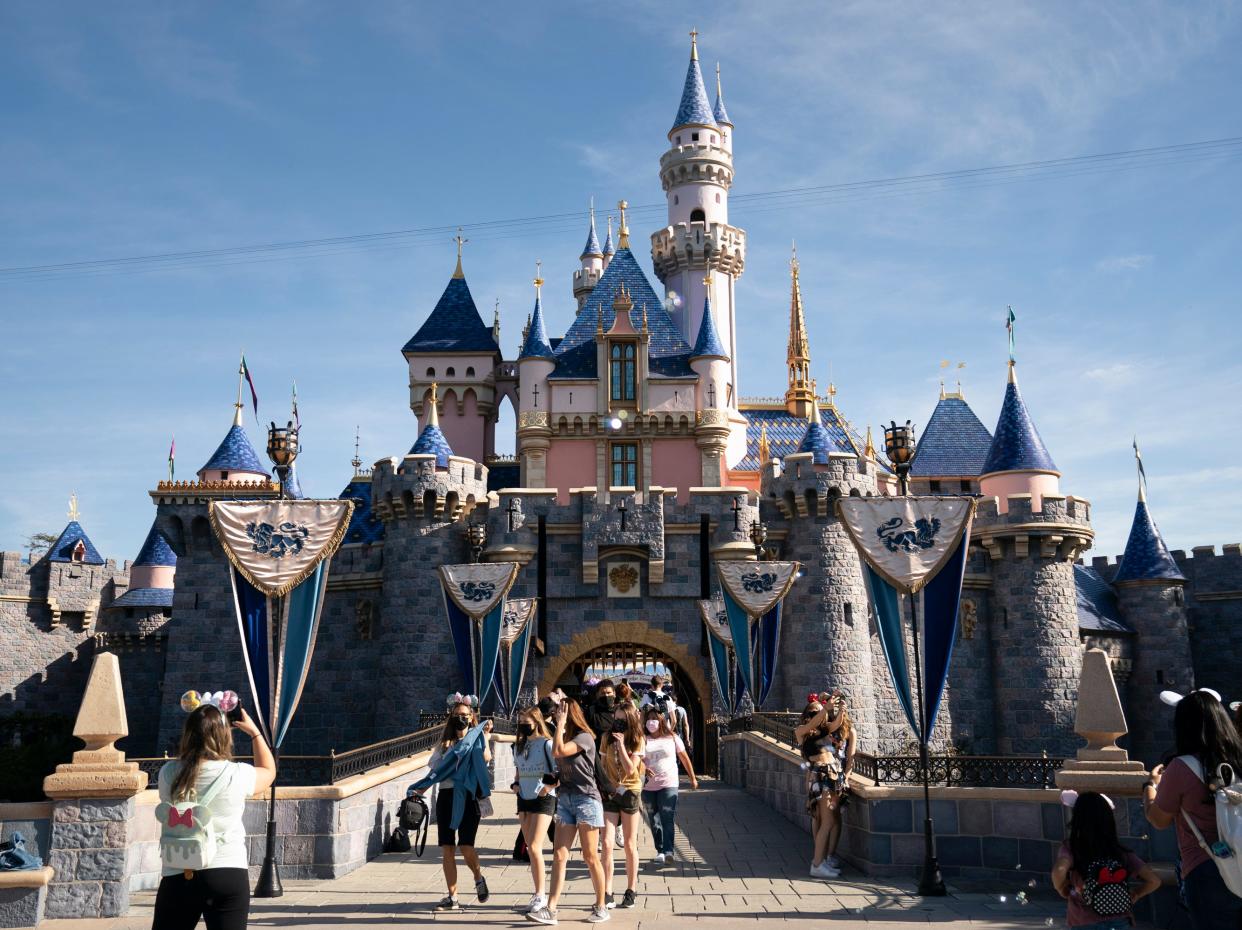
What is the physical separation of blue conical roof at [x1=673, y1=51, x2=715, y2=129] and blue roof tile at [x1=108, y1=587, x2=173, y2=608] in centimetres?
2288

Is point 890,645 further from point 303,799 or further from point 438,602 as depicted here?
point 438,602

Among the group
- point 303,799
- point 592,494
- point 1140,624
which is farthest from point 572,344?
point 303,799

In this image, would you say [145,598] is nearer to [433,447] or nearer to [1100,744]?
[433,447]

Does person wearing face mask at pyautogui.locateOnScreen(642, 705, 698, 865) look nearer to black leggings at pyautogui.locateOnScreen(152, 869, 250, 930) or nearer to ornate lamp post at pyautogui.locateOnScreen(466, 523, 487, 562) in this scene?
black leggings at pyautogui.locateOnScreen(152, 869, 250, 930)

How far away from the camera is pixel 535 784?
8547 mm

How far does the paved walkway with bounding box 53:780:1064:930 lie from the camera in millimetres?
8250

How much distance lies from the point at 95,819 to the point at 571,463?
23.2 m

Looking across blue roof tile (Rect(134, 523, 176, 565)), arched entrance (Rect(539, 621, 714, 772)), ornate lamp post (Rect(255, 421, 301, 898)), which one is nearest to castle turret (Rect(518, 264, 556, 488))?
arched entrance (Rect(539, 621, 714, 772))

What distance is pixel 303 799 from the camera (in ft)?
33.8

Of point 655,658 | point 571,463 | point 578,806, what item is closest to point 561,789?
point 578,806

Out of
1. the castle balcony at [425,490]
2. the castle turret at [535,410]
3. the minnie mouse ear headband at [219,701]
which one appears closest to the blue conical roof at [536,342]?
the castle turret at [535,410]

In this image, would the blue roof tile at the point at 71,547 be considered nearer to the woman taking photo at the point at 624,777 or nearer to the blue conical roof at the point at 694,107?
the blue conical roof at the point at 694,107

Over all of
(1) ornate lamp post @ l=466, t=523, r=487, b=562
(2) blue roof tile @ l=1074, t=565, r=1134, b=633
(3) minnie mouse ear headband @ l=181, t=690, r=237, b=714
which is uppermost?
(1) ornate lamp post @ l=466, t=523, r=487, b=562

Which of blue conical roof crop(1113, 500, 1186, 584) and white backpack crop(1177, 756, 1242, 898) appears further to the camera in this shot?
blue conical roof crop(1113, 500, 1186, 584)
